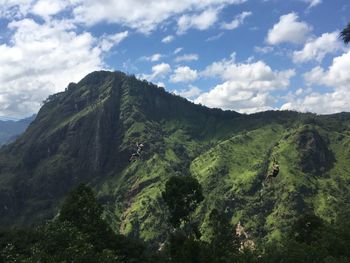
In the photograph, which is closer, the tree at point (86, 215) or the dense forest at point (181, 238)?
the dense forest at point (181, 238)

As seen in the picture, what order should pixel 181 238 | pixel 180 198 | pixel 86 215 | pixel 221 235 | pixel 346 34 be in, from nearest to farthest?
pixel 346 34 < pixel 86 215 < pixel 181 238 < pixel 221 235 < pixel 180 198

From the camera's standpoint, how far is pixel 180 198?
140m

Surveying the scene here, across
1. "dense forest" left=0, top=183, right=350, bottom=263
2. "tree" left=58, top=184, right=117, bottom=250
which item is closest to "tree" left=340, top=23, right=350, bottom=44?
"dense forest" left=0, top=183, right=350, bottom=263

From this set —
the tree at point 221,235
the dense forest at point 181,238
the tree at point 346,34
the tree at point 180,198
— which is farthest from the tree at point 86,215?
the tree at point 346,34

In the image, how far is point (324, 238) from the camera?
352ft

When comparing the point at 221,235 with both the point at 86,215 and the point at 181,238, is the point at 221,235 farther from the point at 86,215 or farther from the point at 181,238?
the point at 86,215

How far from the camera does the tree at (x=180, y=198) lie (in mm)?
140375

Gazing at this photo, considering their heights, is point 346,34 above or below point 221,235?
above

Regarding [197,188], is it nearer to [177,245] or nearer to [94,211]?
[177,245]

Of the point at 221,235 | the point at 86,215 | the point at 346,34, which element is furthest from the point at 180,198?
the point at 346,34

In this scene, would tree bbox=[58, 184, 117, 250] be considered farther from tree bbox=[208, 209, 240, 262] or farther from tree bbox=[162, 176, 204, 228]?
tree bbox=[208, 209, 240, 262]

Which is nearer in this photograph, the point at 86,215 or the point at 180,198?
the point at 86,215

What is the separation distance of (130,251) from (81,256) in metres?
81.7

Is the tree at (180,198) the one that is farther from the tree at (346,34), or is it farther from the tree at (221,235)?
the tree at (346,34)
